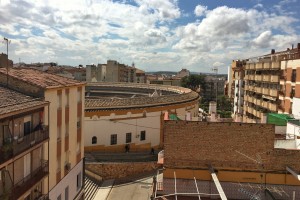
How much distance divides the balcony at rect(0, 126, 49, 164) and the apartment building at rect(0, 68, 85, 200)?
105 centimetres

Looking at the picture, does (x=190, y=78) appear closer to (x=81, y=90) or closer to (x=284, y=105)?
(x=284, y=105)

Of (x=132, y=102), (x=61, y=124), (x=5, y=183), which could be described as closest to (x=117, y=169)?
(x=132, y=102)

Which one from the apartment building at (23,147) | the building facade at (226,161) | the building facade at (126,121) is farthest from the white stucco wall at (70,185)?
the building facade at (126,121)

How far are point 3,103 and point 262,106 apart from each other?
3895cm

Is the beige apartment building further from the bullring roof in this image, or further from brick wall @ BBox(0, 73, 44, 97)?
brick wall @ BBox(0, 73, 44, 97)

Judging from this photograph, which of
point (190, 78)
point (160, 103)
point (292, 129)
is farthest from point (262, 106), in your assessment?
point (190, 78)

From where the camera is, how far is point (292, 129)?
23406 mm

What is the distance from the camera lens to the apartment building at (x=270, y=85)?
38.8 metres

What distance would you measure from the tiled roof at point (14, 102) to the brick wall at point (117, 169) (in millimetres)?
13742

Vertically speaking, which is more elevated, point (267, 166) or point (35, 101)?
point (35, 101)

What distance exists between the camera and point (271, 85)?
4566cm

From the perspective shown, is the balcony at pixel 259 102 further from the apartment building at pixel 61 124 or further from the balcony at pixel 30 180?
the balcony at pixel 30 180

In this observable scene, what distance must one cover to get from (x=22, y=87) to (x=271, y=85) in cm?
3493

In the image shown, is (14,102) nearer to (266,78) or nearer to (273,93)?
(273,93)
